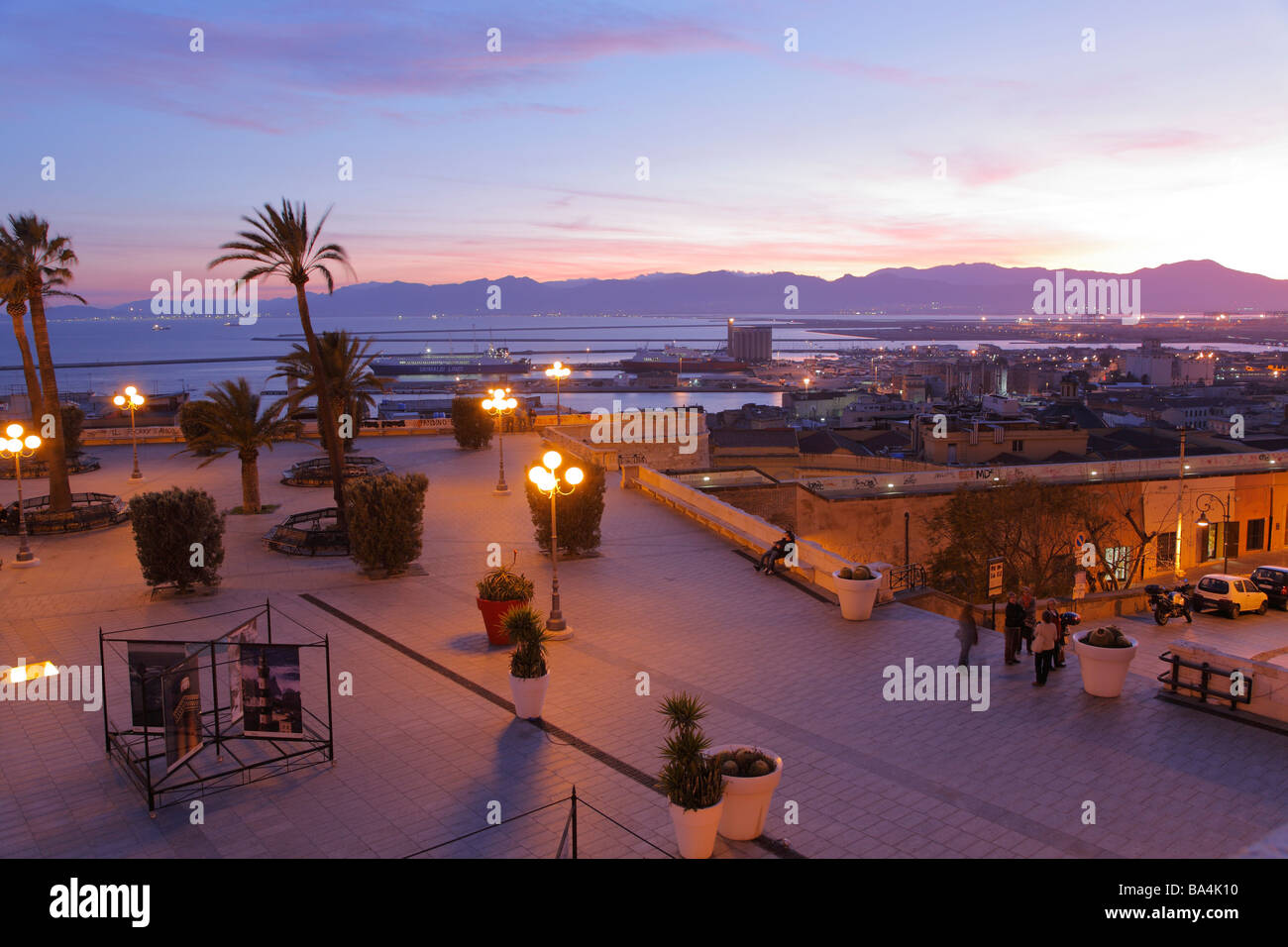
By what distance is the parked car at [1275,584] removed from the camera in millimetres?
23750

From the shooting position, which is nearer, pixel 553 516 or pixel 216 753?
pixel 216 753

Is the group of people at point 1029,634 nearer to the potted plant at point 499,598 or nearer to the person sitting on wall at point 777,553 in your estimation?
the person sitting on wall at point 777,553

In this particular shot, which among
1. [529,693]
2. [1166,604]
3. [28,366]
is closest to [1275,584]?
[1166,604]

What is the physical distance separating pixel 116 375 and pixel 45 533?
201338mm

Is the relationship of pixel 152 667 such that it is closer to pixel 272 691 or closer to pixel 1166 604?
pixel 272 691

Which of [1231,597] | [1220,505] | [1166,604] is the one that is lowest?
[1231,597]

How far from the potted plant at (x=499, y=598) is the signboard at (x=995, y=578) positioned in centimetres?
763

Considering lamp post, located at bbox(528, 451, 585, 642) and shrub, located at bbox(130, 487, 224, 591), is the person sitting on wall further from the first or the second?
shrub, located at bbox(130, 487, 224, 591)

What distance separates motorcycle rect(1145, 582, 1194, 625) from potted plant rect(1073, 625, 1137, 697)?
9541 millimetres

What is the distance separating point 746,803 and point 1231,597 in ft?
66.2

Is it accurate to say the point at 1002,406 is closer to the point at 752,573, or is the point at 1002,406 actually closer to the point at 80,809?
the point at 752,573

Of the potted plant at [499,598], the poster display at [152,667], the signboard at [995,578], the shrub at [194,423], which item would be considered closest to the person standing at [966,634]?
the signboard at [995,578]

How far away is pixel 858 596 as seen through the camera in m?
14.7
